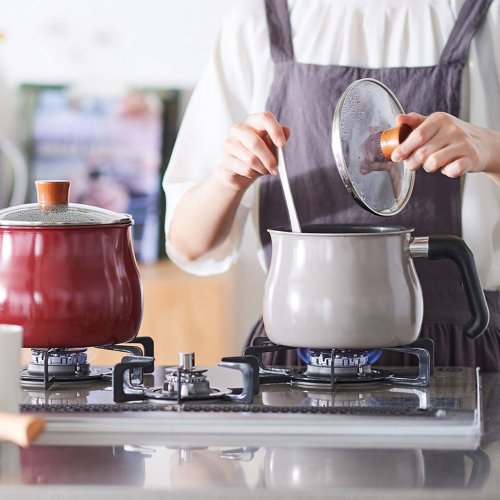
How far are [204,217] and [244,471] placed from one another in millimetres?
685

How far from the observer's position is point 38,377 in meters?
1.20

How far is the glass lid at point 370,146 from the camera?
1175 millimetres

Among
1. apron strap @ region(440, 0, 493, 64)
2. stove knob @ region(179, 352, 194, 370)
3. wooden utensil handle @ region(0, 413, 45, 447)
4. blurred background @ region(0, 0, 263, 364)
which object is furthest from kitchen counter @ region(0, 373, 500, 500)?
blurred background @ region(0, 0, 263, 364)

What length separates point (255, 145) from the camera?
1.25m

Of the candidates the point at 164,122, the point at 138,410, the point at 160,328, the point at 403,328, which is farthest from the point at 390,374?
the point at 164,122

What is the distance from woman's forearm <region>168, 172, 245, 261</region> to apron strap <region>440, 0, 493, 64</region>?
13.4 inches

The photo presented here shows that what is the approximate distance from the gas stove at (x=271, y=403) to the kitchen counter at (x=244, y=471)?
0.03 m

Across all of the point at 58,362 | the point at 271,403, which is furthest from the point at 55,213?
the point at 271,403

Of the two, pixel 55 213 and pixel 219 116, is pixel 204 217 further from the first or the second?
pixel 55 213

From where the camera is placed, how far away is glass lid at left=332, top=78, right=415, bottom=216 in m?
1.17

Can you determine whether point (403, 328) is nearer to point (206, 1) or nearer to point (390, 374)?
point (390, 374)

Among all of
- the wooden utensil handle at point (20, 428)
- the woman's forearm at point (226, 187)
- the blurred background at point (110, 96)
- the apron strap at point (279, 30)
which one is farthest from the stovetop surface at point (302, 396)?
the blurred background at point (110, 96)

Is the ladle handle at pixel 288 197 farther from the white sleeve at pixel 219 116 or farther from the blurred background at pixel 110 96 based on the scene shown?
the blurred background at pixel 110 96

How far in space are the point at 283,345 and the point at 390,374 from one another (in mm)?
129
